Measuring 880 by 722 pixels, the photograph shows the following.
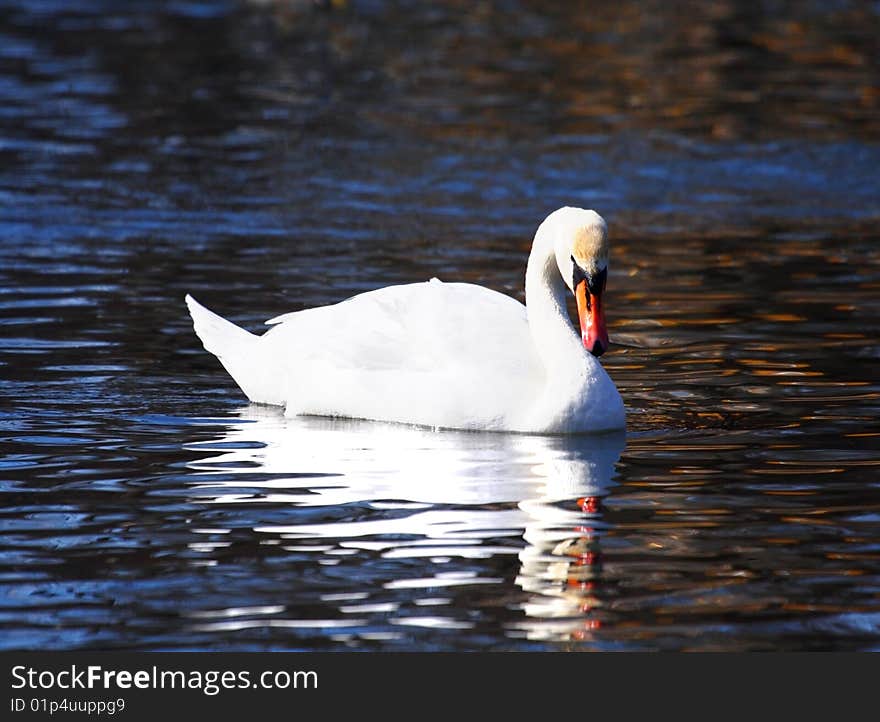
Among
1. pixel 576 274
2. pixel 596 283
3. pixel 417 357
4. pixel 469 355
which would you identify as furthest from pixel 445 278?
pixel 596 283

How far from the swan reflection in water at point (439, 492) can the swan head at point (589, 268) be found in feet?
2.02

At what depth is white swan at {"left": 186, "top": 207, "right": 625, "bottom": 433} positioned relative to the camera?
34.8 ft

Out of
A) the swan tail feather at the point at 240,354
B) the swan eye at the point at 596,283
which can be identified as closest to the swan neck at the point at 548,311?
the swan eye at the point at 596,283

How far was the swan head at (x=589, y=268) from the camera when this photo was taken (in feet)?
33.8

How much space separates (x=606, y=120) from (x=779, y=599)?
57.6 feet

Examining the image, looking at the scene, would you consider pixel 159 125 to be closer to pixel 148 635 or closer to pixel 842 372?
pixel 842 372

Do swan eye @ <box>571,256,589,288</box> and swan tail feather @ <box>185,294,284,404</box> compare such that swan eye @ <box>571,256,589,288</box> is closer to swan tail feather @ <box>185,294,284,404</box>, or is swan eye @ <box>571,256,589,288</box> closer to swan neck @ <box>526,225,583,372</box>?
swan neck @ <box>526,225,583,372</box>

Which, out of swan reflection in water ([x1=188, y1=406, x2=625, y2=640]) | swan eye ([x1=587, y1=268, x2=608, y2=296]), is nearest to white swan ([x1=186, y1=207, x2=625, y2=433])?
swan eye ([x1=587, y1=268, x2=608, y2=296])

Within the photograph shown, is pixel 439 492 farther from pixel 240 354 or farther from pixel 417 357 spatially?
pixel 240 354

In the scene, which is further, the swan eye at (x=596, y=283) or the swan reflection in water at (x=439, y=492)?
the swan eye at (x=596, y=283)

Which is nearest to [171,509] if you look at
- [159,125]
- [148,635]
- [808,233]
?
[148,635]

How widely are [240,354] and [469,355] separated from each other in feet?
5.59

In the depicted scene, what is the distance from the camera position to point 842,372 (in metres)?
12.3

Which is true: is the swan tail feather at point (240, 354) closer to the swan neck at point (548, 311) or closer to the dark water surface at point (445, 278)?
the dark water surface at point (445, 278)
